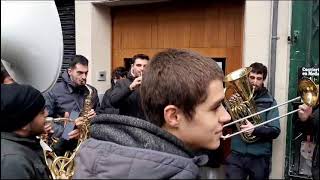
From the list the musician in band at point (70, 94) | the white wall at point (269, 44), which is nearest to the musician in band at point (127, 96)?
the musician in band at point (70, 94)

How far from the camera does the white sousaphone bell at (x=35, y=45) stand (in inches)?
64.5

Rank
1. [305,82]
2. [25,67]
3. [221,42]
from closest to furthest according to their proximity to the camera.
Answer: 1. [25,67]
2. [305,82]
3. [221,42]

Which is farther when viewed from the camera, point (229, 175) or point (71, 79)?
point (71, 79)

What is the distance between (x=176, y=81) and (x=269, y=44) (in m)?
3.02

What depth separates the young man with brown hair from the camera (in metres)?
0.87

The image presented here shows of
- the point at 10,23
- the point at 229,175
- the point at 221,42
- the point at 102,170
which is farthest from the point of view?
the point at 221,42

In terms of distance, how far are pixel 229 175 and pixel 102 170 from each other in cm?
29

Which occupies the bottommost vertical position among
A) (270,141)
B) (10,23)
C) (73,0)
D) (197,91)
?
(270,141)

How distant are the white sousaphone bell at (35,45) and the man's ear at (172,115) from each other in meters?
0.81

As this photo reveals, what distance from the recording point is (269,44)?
385 cm

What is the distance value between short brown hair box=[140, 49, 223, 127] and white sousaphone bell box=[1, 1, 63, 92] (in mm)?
738

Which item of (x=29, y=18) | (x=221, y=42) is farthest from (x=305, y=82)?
(x=29, y=18)

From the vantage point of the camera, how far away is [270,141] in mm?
3764

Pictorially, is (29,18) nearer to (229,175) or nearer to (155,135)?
(155,135)
